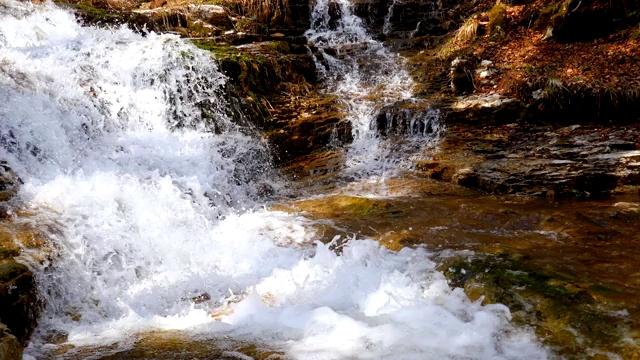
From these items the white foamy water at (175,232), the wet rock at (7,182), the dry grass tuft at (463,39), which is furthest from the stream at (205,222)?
the dry grass tuft at (463,39)

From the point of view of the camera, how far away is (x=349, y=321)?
125 inches

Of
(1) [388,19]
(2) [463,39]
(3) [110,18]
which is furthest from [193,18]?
(2) [463,39]

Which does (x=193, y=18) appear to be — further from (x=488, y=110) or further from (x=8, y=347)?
(x=8, y=347)

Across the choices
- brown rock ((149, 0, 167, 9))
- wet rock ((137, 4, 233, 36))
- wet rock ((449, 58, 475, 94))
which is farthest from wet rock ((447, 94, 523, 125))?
brown rock ((149, 0, 167, 9))

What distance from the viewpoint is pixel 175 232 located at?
5242 millimetres

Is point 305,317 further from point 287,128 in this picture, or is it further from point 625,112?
point 625,112

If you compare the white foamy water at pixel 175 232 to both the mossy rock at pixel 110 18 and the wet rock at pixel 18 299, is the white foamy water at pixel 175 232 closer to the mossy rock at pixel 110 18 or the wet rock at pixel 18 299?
the wet rock at pixel 18 299

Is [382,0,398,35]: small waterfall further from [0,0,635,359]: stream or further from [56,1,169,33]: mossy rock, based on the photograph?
[56,1,169,33]: mossy rock

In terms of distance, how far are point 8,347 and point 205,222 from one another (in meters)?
3.26

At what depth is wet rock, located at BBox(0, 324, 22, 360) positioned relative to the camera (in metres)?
2.55

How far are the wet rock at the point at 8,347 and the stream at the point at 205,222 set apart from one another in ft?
1.21

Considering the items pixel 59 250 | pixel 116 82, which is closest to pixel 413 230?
pixel 59 250

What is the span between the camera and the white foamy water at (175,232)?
311 centimetres

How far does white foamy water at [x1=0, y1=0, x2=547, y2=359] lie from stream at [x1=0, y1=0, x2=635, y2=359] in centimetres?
2
